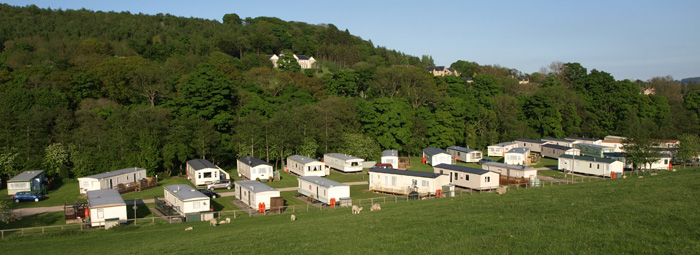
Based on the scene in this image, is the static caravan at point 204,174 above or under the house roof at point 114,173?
under

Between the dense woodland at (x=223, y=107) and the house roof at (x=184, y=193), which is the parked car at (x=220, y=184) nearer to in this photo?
A: the house roof at (x=184, y=193)

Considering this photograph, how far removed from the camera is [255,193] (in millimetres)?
27859

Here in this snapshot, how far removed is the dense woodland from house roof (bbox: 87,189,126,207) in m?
12.4

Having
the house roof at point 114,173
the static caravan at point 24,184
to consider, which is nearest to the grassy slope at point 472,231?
the house roof at point 114,173

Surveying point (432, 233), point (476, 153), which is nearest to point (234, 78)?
point (476, 153)

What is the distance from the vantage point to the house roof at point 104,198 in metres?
24.2

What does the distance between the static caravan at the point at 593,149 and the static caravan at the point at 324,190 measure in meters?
38.3

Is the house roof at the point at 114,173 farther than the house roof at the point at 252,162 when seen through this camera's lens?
No

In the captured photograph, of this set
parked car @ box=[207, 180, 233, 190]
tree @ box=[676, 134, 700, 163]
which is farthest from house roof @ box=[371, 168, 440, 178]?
tree @ box=[676, 134, 700, 163]

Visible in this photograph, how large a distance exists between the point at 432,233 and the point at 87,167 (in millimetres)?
34600

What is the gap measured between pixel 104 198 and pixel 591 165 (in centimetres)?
4107

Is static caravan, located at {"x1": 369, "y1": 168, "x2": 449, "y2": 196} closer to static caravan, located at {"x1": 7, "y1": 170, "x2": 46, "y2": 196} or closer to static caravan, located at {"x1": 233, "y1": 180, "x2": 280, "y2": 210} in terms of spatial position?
static caravan, located at {"x1": 233, "y1": 180, "x2": 280, "y2": 210}

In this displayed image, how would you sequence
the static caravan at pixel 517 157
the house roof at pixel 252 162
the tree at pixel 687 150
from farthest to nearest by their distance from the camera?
the static caravan at pixel 517 157 < the tree at pixel 687 150 < the house roof at pixel 252 162

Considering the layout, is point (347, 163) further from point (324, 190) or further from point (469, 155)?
point (469, 155)
